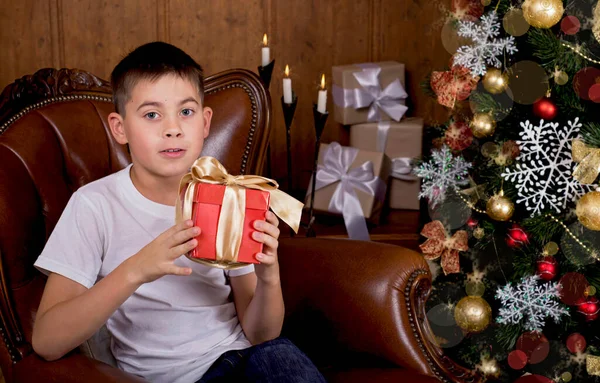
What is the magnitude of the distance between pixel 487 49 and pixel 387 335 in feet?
3.47

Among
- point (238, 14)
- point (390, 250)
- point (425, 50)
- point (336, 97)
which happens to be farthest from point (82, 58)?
point (390, 250)

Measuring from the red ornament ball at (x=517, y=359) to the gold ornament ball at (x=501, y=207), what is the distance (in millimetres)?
453

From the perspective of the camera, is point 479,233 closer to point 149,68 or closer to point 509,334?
point 509,334

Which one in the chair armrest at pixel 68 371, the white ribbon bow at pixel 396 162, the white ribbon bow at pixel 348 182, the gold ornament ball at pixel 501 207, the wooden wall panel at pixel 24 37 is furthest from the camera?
the wooden wall panel at pixel 24 37

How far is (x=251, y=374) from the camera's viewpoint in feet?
4.48

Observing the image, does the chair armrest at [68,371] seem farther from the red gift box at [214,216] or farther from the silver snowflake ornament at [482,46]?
the silver snowflake ornament at [482,46]

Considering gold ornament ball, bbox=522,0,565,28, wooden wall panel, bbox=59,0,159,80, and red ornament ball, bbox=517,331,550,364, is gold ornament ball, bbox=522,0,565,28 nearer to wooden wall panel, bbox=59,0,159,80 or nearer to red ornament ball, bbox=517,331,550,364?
red ornament ball, bbox=517,331,550,364

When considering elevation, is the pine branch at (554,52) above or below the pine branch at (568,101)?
above

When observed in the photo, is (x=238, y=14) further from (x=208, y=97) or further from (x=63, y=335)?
(x=63, y=335)

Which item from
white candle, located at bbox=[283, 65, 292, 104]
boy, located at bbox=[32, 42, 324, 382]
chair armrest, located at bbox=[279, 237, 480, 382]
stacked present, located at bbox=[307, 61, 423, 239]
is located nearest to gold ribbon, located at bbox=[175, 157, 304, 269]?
boy, located at bbox=[32, 42, 324, 382]

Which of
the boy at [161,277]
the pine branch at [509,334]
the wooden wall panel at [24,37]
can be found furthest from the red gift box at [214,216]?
the wooden wall panel at [24,37]

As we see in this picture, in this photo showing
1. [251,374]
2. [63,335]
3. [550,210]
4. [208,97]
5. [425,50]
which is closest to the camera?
[63,335]

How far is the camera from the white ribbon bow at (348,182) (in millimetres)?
3057

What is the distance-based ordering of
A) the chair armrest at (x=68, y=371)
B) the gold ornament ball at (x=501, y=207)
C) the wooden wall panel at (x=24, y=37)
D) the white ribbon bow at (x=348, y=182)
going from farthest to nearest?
the wooden wall panel at (x=24, y=37) < the white ribbon bow at (x=348, y=182) < the gold ornament ball at (x=501, y=207) < the chair armrest at (x=68, y=371)
